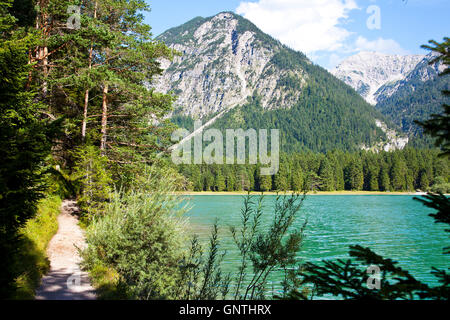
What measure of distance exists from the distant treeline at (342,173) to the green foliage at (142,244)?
95.4 metres

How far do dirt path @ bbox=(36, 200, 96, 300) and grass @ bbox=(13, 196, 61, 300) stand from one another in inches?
9.9

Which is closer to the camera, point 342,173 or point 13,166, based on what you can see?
point 13,166

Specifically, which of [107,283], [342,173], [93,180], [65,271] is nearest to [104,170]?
[93,180]

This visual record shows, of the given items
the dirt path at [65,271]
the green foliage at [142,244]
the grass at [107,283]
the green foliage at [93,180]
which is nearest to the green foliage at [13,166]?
the dirt path at [65,271]

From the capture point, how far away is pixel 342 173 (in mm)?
116188

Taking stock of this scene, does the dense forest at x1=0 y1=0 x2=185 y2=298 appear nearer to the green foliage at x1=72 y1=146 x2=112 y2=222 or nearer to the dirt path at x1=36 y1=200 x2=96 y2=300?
the green foliage at x1=72 y1=146 x2=112 y2=222

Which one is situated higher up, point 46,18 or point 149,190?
point 46,18

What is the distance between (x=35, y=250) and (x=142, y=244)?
3.74m

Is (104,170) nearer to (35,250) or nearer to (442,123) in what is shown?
(35,250)

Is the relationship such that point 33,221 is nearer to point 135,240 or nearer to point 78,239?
point 78,239

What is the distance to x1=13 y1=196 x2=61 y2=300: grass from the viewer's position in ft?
24.3

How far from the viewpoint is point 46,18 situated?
1775cm
